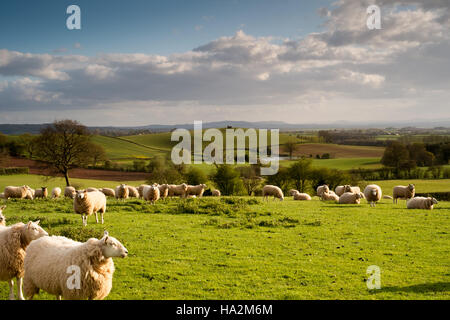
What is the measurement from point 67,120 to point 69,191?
41.1 feet

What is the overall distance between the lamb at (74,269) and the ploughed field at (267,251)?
44.7 inches

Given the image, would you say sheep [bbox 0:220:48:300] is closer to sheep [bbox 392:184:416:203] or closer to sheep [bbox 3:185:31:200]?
sheep [bbox 3:185:31:200]

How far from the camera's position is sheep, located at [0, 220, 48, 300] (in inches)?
330

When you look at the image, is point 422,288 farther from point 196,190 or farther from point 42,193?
point 42,193

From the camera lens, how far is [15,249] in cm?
855

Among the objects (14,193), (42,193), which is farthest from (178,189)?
(14,193)

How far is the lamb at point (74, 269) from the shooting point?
24.1 feet

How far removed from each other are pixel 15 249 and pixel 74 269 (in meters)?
2.44

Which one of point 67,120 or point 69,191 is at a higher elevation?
point 67,120

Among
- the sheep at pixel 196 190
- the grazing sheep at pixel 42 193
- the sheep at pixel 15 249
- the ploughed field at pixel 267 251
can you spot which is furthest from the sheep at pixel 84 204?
the grazing sheep at pixel 42 193

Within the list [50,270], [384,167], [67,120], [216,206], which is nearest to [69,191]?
[67,120]

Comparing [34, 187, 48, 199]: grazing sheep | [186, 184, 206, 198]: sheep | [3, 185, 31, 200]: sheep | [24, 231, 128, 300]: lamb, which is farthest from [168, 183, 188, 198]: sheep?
[24, 231, 128, 300]: lamb

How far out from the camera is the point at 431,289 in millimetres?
9312
